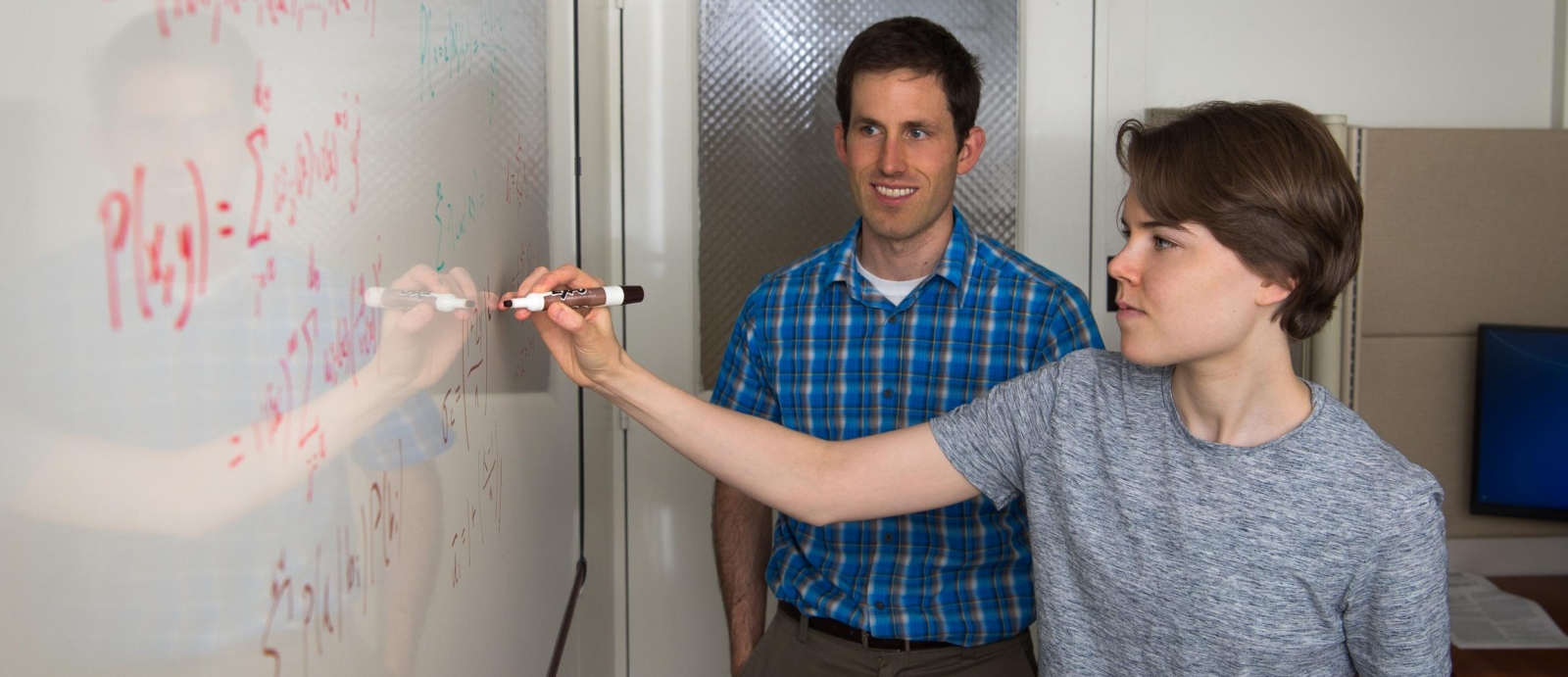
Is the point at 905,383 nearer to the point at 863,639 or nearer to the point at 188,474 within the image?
the point at 863,639

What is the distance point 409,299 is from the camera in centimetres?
61

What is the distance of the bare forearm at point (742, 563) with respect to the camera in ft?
5.19

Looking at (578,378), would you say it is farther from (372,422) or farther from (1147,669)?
(1147,669)

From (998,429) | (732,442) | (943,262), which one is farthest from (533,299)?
(943,262)

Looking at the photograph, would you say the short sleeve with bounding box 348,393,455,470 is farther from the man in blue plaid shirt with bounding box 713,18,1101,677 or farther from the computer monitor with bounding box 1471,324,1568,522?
the computer monitor with bounding box 1471,324,1568,522

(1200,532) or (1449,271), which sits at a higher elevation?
(1449,271)

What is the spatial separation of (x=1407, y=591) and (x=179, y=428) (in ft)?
3.08

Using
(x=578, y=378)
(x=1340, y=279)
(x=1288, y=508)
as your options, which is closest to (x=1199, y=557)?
(x=1288, y=508)

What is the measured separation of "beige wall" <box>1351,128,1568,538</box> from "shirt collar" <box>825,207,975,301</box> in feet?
3.79

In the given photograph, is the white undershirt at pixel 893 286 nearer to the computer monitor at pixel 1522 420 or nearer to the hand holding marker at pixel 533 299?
the hand holding marker at pixel 533 299

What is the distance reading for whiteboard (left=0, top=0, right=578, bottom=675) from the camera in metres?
0.27

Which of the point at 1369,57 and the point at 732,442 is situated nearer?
the point at 732,442

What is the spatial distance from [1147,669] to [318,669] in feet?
2.63

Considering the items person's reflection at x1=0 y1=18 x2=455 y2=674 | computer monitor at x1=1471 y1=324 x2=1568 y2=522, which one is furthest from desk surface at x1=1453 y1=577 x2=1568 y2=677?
person's reflection at x1=0 y1=18 x2=455 y2=674
